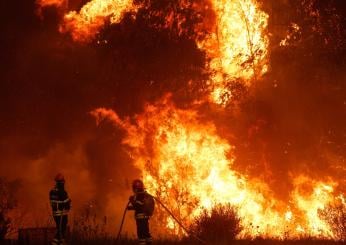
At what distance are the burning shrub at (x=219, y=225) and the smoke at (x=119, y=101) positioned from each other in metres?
5.16

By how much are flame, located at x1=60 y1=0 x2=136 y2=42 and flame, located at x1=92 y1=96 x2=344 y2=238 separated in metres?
4.89

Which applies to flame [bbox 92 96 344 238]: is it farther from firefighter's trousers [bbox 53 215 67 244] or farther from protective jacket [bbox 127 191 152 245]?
firefighter's trousers [bbox 53 215 67 244]

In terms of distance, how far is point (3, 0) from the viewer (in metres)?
27.6

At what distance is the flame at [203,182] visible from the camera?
19.9 metres

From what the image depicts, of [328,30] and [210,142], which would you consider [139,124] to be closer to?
[210,142]

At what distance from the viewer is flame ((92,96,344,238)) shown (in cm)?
1989

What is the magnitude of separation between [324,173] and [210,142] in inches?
189

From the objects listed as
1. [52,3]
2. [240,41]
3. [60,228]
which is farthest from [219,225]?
[52,3]

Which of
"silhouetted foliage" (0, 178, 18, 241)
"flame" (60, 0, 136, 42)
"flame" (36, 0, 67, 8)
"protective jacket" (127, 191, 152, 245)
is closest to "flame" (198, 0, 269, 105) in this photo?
"flame" (60, 0, 136, 42)

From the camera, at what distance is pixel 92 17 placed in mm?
24891

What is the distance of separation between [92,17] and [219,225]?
13318 mm

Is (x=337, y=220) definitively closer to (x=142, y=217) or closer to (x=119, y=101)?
(x=142, y=217)

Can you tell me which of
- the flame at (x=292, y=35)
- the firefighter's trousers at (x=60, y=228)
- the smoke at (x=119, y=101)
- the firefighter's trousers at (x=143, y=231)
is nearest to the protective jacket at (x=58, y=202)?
the firefighter's trousers at (x=60, y=228)

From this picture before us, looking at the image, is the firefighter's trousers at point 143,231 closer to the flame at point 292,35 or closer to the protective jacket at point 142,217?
the protective jacket at point 142,217
